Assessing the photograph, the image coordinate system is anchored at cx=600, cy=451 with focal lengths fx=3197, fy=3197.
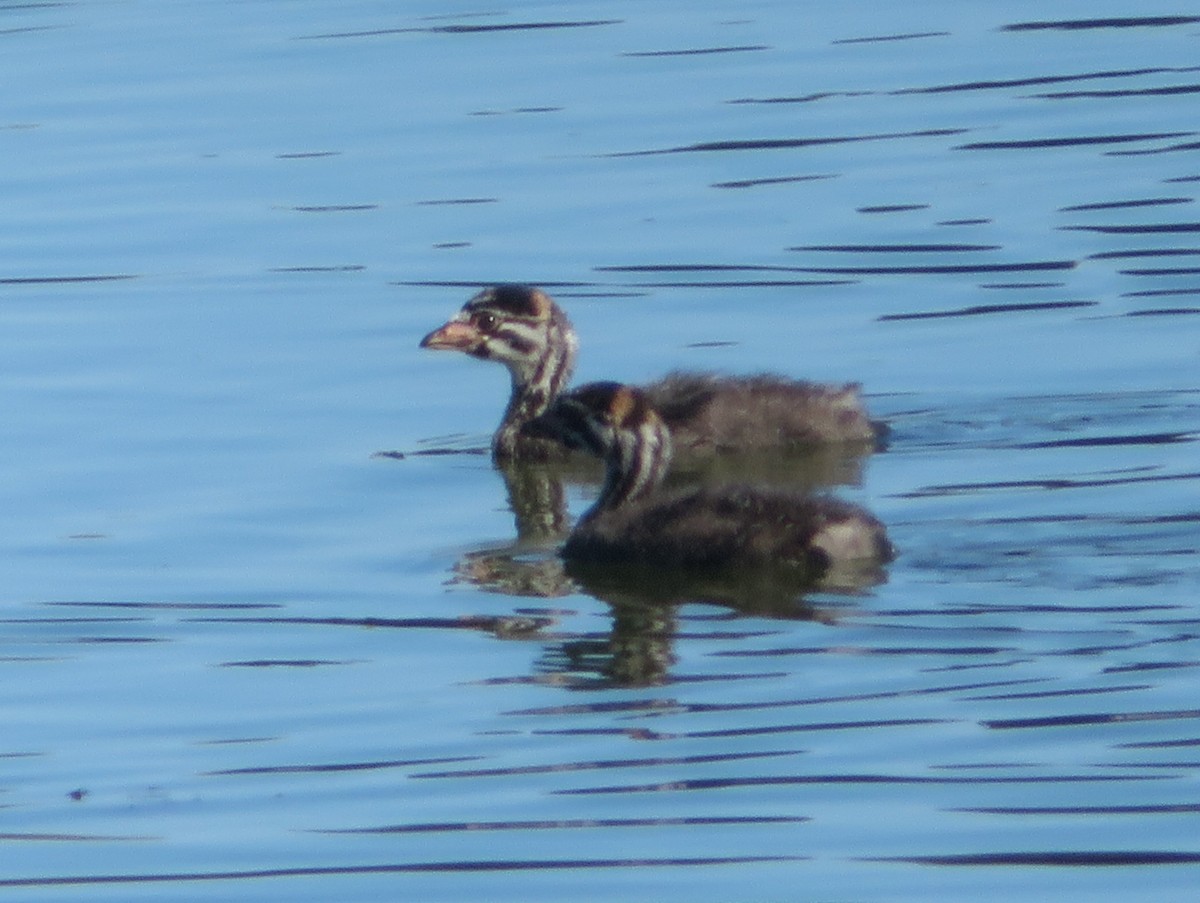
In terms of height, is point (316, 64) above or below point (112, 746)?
above

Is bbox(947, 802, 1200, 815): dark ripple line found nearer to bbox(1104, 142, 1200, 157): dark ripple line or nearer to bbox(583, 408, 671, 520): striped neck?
bbox(583, 408, 671, 520): striped neck

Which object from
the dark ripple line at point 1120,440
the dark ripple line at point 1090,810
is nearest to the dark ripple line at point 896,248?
the dark ripple line at point 1120,440

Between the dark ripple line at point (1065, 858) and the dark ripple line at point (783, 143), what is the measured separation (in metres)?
11.7

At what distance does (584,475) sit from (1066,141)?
6.24 m

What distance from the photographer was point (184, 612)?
10664 mm

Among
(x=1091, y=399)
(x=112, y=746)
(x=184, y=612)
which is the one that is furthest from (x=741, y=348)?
(x=112, y=746)

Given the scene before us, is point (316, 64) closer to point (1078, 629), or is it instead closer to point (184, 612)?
point (184, 612)

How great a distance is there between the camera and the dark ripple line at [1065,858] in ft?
25.0

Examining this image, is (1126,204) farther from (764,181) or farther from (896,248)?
(764,181)

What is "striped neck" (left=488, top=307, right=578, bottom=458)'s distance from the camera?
14.3 m

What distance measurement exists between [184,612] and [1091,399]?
14.0 feet

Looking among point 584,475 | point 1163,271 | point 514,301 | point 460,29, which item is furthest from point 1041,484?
point 460,29

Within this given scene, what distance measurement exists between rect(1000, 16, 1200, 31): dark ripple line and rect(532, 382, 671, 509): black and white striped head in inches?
440

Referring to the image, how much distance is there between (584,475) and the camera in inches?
531
